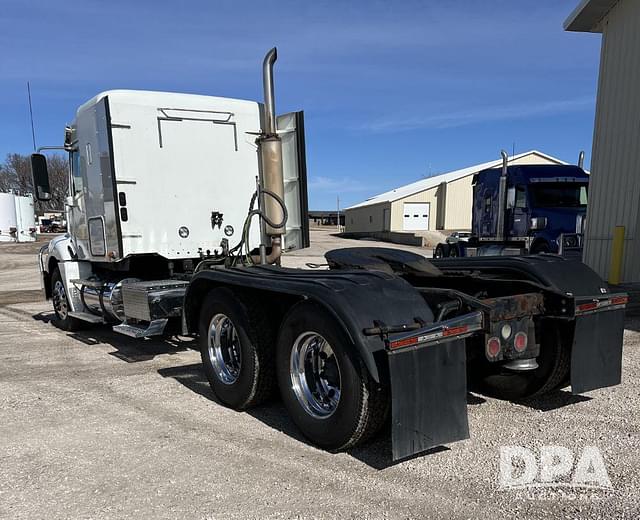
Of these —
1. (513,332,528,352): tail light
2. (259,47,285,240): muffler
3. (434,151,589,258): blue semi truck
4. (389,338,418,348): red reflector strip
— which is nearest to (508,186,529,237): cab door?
(434,151,589,258): blue semi truck

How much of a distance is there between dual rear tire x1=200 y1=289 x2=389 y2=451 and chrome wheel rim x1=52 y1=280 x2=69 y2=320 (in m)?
4.03

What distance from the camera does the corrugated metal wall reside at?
33.9ft

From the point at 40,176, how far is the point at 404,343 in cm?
625

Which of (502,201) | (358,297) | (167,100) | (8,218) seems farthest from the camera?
(8,218)

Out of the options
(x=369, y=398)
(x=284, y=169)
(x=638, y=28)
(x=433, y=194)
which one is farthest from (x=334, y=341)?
(x=433, y=194)

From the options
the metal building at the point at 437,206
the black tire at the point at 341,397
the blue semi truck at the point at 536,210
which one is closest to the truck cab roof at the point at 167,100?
the black tire at the point at 341,397

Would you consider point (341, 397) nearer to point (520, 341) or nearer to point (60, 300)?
point (520, 341)

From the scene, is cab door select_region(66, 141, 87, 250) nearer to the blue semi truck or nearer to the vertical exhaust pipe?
the blue semi truck

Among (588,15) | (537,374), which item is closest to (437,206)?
(588,15)

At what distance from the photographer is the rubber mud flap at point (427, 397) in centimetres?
289

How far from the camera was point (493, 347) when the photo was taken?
138 inches

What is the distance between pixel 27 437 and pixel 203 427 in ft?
4.20

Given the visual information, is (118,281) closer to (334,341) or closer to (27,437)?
(27,437)

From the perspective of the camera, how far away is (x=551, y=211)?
40.1ft
